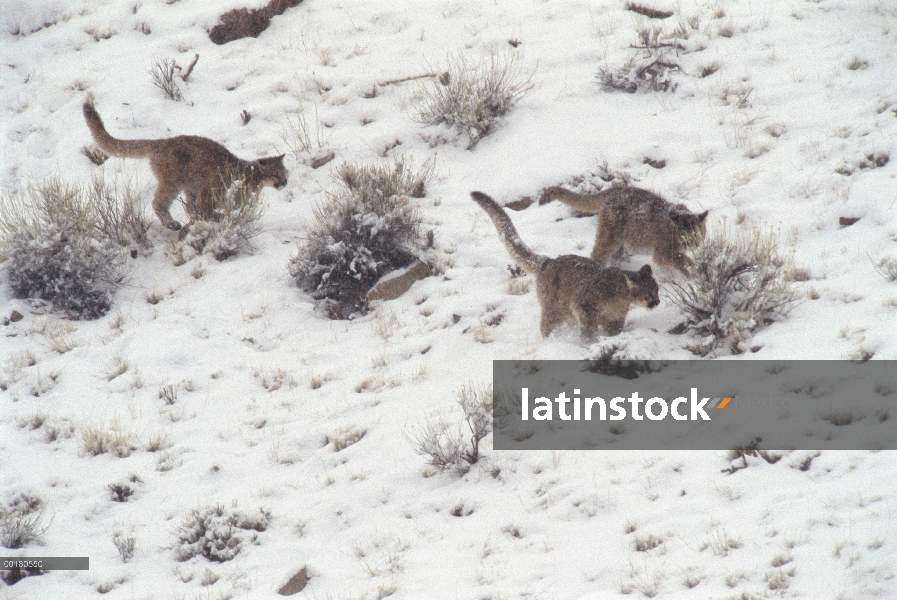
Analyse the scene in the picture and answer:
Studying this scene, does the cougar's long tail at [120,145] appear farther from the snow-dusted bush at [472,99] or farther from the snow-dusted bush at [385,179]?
the snow-dusted bush at [472,99]

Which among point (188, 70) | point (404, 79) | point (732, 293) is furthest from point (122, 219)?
point (732, 293)

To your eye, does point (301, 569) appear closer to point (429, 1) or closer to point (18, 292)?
point (18, 292)

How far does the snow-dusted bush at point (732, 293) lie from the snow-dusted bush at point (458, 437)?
1.96 metres

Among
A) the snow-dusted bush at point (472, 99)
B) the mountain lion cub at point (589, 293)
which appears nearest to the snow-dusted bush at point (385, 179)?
the snow-dusted bush at point (472, 99)

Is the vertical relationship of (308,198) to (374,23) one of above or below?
below

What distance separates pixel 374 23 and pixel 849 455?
35.3 ft

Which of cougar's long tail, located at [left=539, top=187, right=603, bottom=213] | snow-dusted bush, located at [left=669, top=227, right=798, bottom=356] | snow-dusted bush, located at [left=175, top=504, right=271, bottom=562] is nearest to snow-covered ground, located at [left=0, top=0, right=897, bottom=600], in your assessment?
snow-dusted bush, located at [left=175, top=504, right=271, bottom=562]

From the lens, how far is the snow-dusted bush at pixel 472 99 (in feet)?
34.3

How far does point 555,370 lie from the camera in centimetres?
657

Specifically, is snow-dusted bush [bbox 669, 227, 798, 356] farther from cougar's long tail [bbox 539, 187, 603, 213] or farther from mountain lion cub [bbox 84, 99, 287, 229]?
mountain lion cub [bbox 84, 99, 287, 229]

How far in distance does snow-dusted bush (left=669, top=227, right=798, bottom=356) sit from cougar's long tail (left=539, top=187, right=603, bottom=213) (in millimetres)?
1481

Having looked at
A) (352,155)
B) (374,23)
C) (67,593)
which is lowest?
(67,593)

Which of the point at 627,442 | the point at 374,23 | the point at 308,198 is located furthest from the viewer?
the point at 374,23

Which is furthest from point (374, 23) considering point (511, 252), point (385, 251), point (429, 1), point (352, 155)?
point (511, 252)
